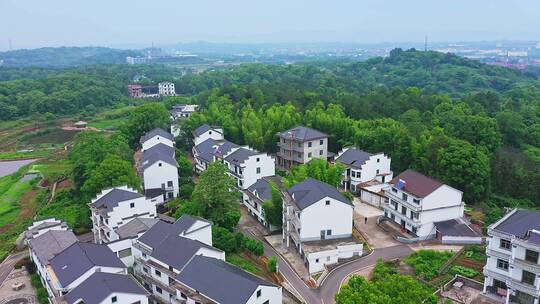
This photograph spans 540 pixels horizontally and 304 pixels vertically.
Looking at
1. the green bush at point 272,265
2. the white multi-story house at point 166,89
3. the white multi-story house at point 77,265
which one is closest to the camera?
the white multi-story house at point 77,265

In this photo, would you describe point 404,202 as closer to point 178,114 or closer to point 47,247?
point 47,247

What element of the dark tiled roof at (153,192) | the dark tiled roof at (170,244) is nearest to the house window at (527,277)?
the dark tiled roof at (170,244)

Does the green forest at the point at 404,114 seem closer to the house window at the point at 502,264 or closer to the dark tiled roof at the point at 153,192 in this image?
Result: the house window at the point at 502,264

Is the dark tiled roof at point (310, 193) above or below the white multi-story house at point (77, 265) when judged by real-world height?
above

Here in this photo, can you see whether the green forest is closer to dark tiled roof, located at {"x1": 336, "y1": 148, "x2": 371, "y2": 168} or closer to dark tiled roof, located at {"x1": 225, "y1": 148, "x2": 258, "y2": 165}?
dark tiled roof, located at {"x1": 336, "y1": 148, "x2": 371, "y2": 168}

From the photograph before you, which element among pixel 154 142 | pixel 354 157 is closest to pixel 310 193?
pixel 354 157

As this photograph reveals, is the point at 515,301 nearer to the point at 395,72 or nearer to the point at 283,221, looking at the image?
the point at 283,221

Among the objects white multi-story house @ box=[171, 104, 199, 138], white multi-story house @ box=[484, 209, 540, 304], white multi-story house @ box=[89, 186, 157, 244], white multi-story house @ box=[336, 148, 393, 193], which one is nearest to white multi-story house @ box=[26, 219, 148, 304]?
white multi-story house @ box=[89, 186, 157, 244]
